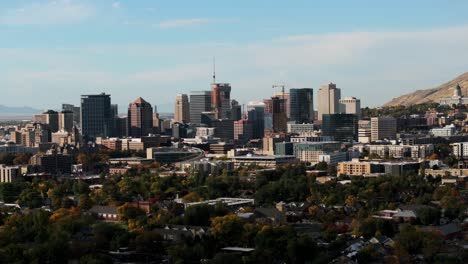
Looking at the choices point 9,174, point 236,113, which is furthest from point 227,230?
point 236,113

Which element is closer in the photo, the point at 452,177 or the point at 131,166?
the point at 452,177

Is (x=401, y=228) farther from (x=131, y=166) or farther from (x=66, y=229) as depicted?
(x=131, y=166)

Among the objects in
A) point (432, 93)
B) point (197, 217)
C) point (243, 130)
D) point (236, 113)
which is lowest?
point (197, 217)

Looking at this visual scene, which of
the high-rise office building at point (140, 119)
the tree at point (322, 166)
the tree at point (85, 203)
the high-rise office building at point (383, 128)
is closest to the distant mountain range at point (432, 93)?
the high-rise office building at point (140, 119)

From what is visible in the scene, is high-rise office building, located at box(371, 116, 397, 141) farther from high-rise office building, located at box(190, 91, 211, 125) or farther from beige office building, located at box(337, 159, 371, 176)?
high-rise office building, located at box(190, 91, 211, 125)

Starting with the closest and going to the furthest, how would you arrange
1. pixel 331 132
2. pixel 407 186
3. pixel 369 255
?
pixel 369 255 → pixel 407 186 → pixel 331 132

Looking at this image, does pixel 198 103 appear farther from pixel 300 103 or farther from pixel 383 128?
pixel 383 128

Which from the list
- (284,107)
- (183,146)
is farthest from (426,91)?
(183,146)
